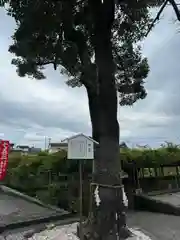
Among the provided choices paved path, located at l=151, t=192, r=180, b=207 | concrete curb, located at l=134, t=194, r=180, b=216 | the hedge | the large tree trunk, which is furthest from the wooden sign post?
paved path, located at l=151, t=192, r=180, b=207

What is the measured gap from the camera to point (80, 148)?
15.8ft

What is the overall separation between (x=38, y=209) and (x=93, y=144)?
3163 millimetres

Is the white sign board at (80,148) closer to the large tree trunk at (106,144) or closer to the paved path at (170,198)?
the large tree trunk at (106,144)

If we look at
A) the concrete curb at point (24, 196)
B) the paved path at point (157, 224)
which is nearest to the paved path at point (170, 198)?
the paved path at point (157, 224)

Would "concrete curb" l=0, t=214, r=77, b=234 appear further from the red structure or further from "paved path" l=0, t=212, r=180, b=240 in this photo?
the red structure

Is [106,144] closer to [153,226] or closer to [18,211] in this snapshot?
[153,226]

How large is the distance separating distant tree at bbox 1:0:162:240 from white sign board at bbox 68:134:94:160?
0.26 metres

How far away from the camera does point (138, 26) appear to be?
6.23 m

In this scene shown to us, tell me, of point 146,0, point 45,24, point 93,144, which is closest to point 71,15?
point 45,24

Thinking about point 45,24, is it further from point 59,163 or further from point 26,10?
point 59,163

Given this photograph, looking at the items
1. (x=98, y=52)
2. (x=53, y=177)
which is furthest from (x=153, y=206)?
(x=98, y=52)

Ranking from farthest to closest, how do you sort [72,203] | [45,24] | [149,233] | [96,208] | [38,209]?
1. [72,203]
2. [38,209]
3. [149,233]
4. [45,24]
5. [96,208]

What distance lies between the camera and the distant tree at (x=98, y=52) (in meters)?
4.91

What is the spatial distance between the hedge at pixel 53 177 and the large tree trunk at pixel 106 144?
9.36 feet
